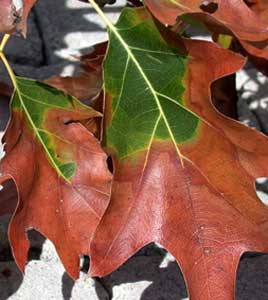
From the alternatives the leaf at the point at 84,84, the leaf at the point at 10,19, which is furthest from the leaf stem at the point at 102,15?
the leaf at the point at 84,84

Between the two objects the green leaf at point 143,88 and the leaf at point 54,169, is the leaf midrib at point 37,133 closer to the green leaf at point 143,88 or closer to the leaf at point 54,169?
the leaf at point 54,169

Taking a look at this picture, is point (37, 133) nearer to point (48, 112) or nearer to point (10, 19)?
point (48, 112)

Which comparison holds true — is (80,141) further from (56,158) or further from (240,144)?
(240,144)

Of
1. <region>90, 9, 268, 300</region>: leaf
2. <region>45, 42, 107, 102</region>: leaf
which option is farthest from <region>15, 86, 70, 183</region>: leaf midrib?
<region>45, 42, 107, 102</region>: leaf

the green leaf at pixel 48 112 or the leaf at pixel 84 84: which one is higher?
the green leaf at pixel 48 112

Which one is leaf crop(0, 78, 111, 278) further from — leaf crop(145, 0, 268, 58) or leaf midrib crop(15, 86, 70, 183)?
leaf crop(145, 0, 268, 58)

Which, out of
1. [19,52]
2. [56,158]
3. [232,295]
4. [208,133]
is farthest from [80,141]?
[19,52]
